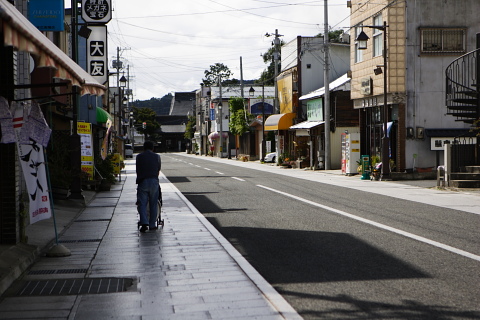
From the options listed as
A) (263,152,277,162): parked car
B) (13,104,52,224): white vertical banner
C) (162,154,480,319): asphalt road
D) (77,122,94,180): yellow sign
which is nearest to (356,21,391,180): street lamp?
(162,154,480,319): asphalt road

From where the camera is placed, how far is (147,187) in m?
12.5

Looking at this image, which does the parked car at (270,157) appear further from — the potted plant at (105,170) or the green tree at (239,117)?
the potted plant at (105,170)

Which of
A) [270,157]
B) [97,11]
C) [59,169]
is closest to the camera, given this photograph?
[59,169]

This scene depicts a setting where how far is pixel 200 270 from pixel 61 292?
1.85m

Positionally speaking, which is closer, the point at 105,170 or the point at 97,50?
the point at 97,50

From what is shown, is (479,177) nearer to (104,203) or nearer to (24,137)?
(104,203)

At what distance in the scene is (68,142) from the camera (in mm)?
20766

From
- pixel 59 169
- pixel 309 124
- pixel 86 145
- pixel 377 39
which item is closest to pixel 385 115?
pixel 377 39

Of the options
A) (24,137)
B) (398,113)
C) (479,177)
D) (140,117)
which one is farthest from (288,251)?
(140,117)

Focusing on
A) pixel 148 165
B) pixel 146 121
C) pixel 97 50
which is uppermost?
pixel 146 121

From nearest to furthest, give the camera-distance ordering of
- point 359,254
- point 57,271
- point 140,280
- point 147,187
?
point 140,280
point 57,271
point 359,254
point 147,187

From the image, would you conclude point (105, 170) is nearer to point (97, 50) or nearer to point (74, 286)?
point (97, 50)

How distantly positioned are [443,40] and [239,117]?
37.8 metres


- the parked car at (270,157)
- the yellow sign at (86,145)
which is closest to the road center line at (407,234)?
the yellow sign at (86,145)
